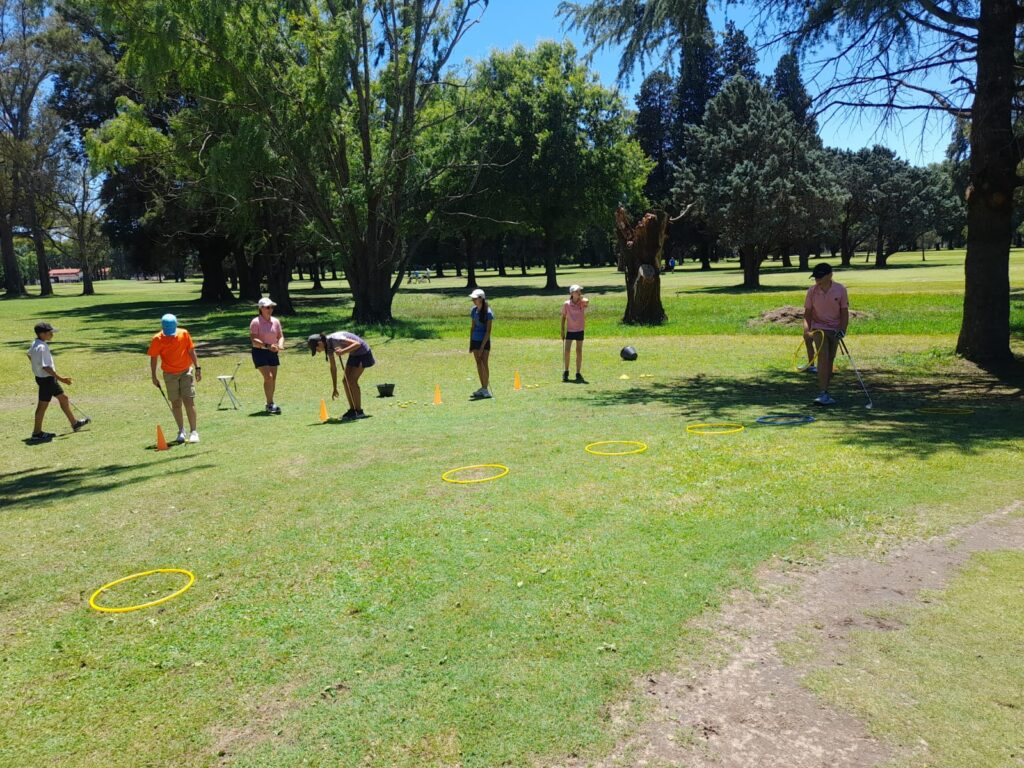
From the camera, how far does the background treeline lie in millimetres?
23344

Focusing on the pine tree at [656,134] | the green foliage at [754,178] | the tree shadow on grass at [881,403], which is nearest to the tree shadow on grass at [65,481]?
the tree shadow on grass at [881,403]

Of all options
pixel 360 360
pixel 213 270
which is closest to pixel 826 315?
pixel 360 360

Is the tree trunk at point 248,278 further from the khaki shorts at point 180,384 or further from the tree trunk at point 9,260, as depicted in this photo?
the khaki shorts at point 180,384

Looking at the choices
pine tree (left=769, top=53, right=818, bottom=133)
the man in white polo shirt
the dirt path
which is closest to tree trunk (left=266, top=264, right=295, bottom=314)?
pine tree (left=769, top=53, right=818, bottom=133)

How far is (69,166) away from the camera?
56719 mm

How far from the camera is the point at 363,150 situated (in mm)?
27234

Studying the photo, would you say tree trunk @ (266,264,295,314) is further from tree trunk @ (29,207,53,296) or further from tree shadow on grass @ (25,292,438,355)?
tree trunk @ (29,207,53,296)

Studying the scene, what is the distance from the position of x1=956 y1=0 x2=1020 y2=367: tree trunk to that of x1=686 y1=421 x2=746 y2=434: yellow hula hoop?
22.6ft

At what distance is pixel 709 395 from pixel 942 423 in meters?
3.83

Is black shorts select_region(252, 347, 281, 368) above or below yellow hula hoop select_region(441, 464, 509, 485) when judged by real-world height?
above

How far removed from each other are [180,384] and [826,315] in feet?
30.5

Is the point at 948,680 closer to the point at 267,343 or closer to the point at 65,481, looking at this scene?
the point at 65,481

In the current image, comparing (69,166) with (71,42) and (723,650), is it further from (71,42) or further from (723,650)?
(723,650)

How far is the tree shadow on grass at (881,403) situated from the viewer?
8.81 m
